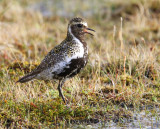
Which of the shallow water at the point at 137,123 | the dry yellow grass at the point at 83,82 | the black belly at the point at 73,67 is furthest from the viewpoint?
the black belly at the point at 73,67

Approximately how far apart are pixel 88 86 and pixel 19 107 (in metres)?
1.48

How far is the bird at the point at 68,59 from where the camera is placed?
5.61 metres

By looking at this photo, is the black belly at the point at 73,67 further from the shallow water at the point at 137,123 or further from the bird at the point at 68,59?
the shallow water at the point at 137,123

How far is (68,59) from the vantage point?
5.59 meters

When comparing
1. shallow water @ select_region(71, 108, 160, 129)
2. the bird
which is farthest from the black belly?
shallow water @ select_region(71, 108, 160, 129)

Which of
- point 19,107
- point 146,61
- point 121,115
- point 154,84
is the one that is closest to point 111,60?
point 146,61

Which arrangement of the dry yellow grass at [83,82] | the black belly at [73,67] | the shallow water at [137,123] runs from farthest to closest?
the black belly at [73,67] < the dry yellow grass at [83,82] < the shallow water at [137,123]

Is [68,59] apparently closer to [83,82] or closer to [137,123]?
[83,82]

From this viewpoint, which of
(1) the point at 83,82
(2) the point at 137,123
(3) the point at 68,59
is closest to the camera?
(2) the point at 137,123

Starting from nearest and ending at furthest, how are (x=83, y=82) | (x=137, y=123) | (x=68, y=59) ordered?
(x=137, y=123) < (x=68, y=59) < (x=83, y=82)

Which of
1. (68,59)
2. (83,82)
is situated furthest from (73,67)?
(83,82)

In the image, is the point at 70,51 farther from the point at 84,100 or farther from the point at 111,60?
the point at 111,60

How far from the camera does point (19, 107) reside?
538 centimetres

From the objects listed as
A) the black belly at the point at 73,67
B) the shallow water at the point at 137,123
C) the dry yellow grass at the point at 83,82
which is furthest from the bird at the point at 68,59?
the shallow water at the point at 137,123
